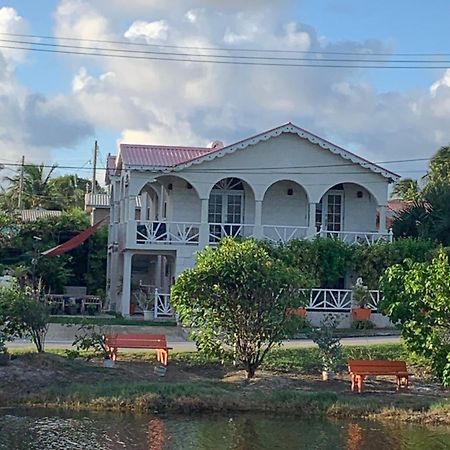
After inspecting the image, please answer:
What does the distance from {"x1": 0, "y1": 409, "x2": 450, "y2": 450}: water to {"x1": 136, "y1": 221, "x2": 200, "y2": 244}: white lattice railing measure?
14.9 metres

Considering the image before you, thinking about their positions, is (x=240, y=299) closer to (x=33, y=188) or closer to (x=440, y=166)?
(x=440, y=166)

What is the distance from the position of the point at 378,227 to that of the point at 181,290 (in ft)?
52.7

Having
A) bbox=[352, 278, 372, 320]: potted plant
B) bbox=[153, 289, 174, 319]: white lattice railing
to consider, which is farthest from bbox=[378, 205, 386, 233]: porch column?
bbox=[153, 289, 174, 319]: white lattice railing

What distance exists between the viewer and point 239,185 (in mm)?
34812

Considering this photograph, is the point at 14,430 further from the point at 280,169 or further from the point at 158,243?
the point at 280,169

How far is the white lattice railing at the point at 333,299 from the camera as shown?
30.5m

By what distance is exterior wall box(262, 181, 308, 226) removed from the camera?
34.9 meters

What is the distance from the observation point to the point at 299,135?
3325cm

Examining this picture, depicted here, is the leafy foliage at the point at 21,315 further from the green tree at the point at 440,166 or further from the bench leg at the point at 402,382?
the green tree at the point at 440,166

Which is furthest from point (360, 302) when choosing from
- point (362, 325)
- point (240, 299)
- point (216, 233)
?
point (240, 299)

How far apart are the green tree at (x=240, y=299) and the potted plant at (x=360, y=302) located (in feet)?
29.2

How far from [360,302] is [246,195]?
23.6 ft

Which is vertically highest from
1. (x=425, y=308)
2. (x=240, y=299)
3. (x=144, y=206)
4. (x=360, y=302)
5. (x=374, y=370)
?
(x=144, y=206)

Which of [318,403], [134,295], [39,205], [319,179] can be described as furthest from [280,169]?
[39,205]
